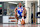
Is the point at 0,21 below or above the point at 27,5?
below

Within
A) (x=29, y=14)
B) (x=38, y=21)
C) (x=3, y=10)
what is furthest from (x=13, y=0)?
(x=38, y=21)

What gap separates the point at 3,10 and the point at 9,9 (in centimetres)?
64

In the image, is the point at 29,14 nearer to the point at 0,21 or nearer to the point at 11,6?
the point at 11,6

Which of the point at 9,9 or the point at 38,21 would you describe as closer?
the point at 38,21

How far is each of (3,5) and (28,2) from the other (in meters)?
2.65

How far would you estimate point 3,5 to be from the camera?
419 inches

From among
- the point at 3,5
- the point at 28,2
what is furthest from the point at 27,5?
the point at 3,5

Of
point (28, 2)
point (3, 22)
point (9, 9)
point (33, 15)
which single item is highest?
point (28, 2)

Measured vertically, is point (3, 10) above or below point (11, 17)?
above

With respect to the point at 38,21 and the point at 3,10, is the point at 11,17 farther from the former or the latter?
the point at 38,21

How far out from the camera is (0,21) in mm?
10578

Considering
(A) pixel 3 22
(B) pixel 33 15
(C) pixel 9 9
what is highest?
(C) pixel 9 9

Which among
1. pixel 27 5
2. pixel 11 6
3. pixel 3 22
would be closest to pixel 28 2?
pixel 27 5

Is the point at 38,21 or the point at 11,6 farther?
the point at 11,6
